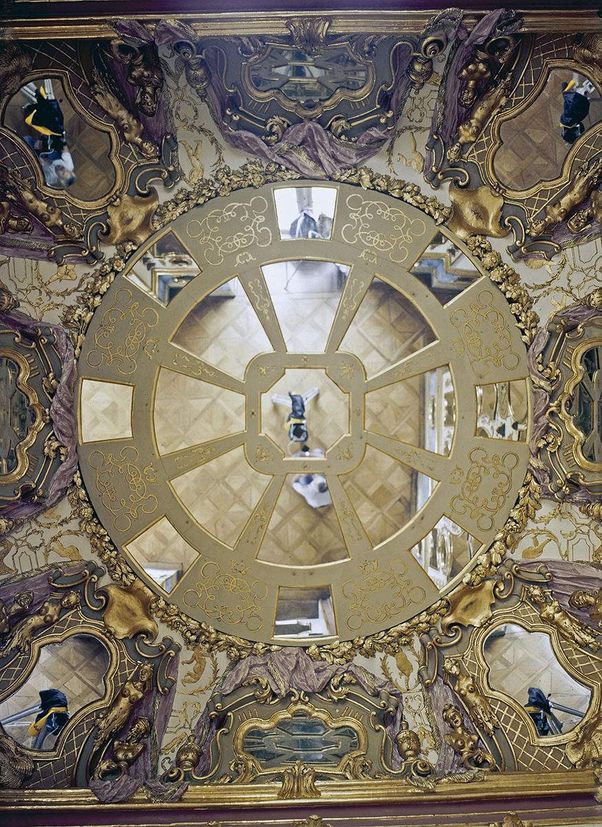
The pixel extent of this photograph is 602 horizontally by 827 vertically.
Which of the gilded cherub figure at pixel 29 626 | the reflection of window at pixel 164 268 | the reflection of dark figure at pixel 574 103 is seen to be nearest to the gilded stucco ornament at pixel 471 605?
the gilded cherub figure at pixel 29 626

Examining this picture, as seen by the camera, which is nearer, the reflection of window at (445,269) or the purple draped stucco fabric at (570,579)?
the purple draped stucco fabric at (570,579)

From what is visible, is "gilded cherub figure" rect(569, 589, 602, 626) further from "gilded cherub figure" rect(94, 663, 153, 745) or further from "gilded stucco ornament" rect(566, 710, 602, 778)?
"gilded cherub figure" rect(94, 663, 153, 745)

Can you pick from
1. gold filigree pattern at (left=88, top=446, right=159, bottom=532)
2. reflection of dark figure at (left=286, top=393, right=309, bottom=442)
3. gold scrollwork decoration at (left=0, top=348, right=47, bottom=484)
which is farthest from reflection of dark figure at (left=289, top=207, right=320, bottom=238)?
gold scrollwork decoration at (left=0, top=348, right=47, bottom=484)

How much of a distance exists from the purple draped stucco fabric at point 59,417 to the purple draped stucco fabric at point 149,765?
7.30 ft

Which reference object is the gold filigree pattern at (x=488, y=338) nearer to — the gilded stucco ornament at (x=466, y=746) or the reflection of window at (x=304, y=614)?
the reflection of window at (x=304, y=614)

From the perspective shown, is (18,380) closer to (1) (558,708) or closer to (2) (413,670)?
(2) (413,670)

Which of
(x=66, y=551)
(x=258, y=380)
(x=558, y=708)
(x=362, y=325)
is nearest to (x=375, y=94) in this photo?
(x=362, y=325)

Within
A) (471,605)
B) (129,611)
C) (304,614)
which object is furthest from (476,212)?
(129,611)

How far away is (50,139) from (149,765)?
6661 millimetres

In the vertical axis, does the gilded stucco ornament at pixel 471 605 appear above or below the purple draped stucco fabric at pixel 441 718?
above

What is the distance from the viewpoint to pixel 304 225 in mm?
8797

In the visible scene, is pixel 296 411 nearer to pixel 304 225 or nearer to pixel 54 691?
pixel 304 225

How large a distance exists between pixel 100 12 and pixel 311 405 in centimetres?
448

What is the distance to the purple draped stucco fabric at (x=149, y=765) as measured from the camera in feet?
27.5
